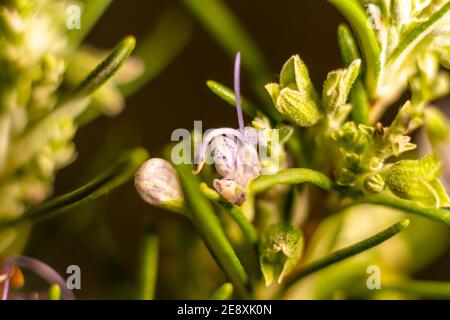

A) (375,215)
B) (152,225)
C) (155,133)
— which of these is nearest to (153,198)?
(152,225)

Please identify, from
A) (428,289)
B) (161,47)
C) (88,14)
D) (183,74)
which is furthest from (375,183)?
(183,74)

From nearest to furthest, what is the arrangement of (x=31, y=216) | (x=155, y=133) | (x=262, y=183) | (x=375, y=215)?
(x=262, y=183) < (x=31, y=216) < (x=375, y=215) < (x=155, y=133)

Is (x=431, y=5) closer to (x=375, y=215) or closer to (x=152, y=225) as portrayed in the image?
(x=152, y=225)

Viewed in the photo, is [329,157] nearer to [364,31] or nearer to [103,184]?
[364,31]

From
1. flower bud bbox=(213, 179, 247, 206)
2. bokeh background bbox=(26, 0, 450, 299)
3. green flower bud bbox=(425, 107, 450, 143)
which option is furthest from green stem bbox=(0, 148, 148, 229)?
bokeh background bbox=(26, 0, 450, 299)

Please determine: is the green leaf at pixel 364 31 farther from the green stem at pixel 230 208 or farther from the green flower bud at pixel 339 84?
the green stem at pixel 230 208

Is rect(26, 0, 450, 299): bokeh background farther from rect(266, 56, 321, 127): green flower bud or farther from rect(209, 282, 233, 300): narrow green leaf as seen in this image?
rect(266, 56, 321, 127): green flower bud

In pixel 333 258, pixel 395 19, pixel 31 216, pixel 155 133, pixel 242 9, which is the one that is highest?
pixel 242 9
